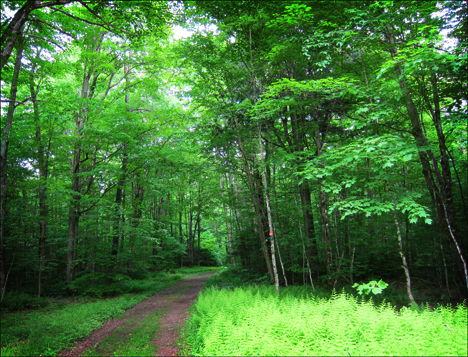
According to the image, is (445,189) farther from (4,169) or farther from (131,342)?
(4,169)

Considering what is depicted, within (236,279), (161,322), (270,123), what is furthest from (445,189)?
(236,279)

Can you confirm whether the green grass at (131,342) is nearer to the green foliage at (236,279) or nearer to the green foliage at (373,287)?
the green foliage at (373,287)

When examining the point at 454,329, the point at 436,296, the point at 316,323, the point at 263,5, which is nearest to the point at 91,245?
the point at 316,323

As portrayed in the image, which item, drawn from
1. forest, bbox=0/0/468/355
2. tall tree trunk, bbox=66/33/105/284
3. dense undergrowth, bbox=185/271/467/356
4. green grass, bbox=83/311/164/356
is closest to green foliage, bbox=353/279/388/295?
dense undergrowth, bbox=185/271/467/356

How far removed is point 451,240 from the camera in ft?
23.3

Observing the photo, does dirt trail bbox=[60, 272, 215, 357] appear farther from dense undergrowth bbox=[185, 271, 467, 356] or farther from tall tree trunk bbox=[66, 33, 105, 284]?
tall tree trunk bbox=[66, 33, 105, 284]

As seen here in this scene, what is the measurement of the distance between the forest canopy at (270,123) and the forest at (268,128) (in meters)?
0.08

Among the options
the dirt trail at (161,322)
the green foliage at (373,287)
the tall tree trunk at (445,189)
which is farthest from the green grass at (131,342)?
the tall tree trunk at (445,189)

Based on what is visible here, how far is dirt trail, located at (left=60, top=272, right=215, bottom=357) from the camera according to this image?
599 centimetres

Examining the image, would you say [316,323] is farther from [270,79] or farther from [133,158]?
[133,158]

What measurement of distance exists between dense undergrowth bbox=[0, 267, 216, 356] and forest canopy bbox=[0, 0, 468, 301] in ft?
4.98

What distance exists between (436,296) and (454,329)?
7549mm

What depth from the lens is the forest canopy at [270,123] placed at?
251 inches

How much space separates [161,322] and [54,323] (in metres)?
3.02
